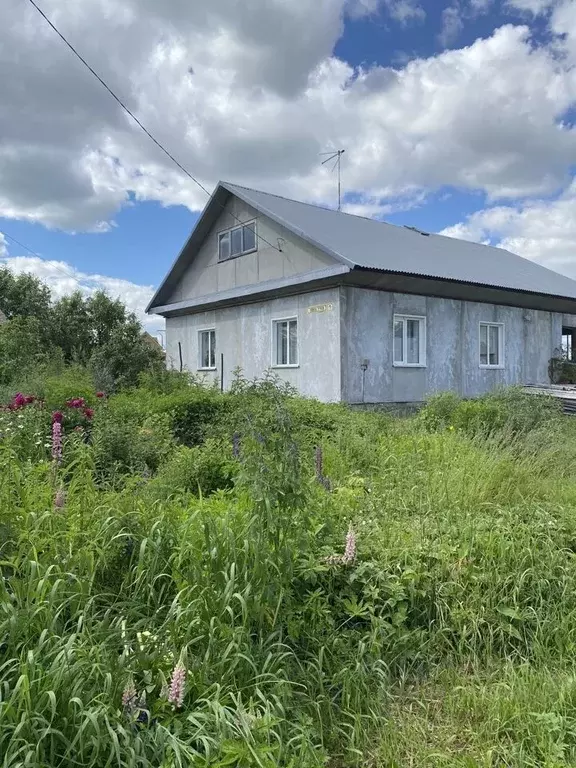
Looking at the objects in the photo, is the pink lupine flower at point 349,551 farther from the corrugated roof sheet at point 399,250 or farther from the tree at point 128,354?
the tree at point 128,354

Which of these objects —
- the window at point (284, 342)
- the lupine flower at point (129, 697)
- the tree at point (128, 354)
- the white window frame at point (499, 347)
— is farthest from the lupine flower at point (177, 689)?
the tree at point (128, 354)

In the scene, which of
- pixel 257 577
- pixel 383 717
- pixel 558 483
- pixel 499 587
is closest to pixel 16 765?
pixel 257 577

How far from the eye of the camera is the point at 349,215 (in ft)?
54.6

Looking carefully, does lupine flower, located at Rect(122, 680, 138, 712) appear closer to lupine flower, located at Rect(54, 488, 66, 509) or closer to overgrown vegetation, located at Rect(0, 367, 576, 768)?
overgrown vegetation, located at Rect(0, 367, 576, 768)

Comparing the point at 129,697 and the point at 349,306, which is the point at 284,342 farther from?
the point at 129,697

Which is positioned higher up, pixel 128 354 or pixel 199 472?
pixel 128 354

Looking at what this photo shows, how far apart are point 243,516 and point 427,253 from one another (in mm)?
12851

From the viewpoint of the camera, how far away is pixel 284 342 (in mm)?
13766

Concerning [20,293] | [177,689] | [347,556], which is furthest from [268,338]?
[20,293]

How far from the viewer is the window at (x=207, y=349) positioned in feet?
54.2

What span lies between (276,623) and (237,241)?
13.2 metres

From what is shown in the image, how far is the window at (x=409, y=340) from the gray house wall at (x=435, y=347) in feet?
0.43

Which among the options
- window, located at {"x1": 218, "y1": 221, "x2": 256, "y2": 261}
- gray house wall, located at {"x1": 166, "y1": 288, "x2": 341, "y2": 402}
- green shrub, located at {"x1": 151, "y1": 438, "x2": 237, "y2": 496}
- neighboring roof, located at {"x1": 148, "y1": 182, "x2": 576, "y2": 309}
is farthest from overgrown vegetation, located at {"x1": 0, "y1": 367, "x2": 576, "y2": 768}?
window, located at {"x1": 218, "y1": 221, "x2": 256, "y2": 261}

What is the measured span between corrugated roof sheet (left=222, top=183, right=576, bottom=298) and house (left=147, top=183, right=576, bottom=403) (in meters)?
0.07
